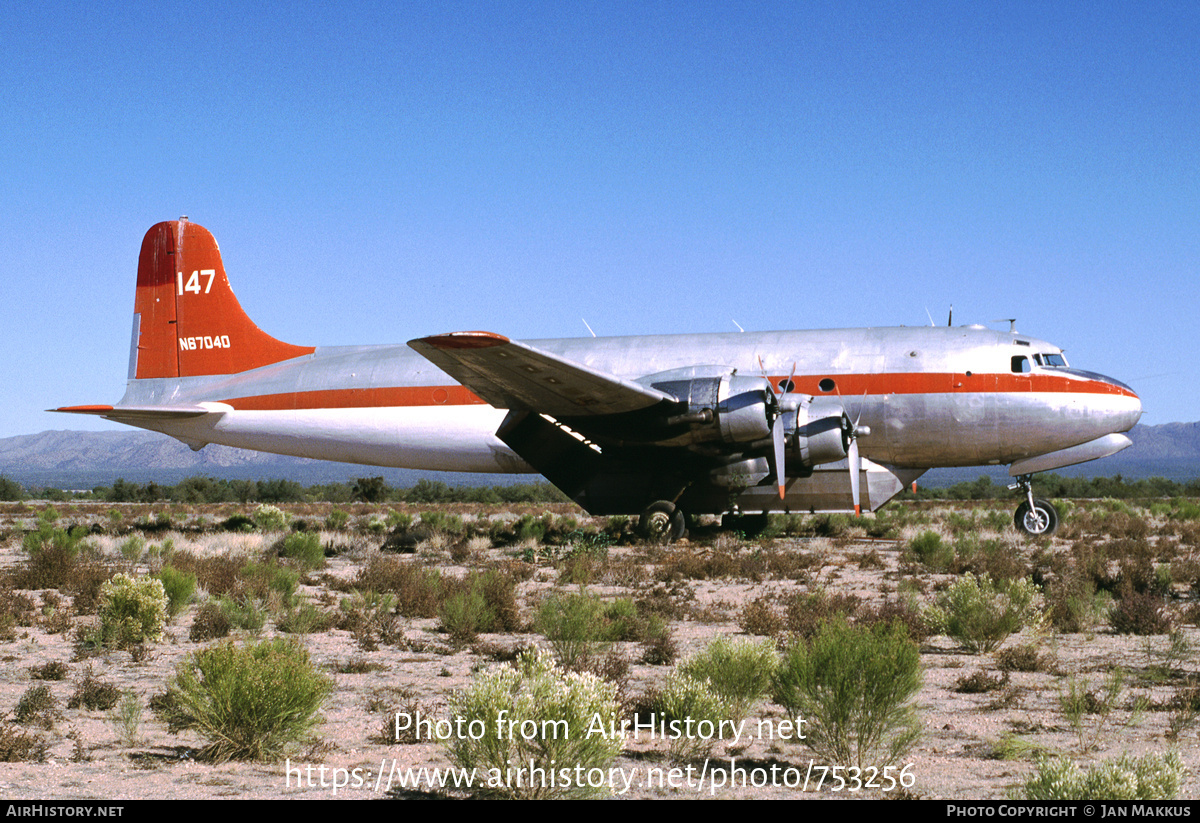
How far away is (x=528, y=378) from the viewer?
51.9ft

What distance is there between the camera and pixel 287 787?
516cm

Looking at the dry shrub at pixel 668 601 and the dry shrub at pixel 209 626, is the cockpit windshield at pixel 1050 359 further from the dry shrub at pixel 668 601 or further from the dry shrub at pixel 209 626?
the dry shrub at pixel 209 626

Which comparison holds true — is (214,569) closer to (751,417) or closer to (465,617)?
(465,617)

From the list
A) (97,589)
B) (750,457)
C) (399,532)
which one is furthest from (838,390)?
(97,589)

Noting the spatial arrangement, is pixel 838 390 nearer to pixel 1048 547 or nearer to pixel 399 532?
pixel 1048 547

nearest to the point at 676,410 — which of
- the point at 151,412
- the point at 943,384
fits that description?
the point at 943,384

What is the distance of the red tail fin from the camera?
2272 centimetres

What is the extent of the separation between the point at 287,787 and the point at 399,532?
18282mm

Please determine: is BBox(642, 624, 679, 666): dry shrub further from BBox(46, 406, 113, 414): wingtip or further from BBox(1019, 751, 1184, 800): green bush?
BBox(46, 406, 113, 414): wingtip

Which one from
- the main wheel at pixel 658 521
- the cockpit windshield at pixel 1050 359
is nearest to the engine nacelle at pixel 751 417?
the main wheel at pixel 658 521

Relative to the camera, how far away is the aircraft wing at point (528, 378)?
47.2 feet

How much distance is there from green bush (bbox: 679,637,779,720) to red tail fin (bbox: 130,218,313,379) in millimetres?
17868

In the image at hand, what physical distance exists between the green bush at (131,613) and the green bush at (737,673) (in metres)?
5.80

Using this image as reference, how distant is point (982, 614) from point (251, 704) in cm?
665
